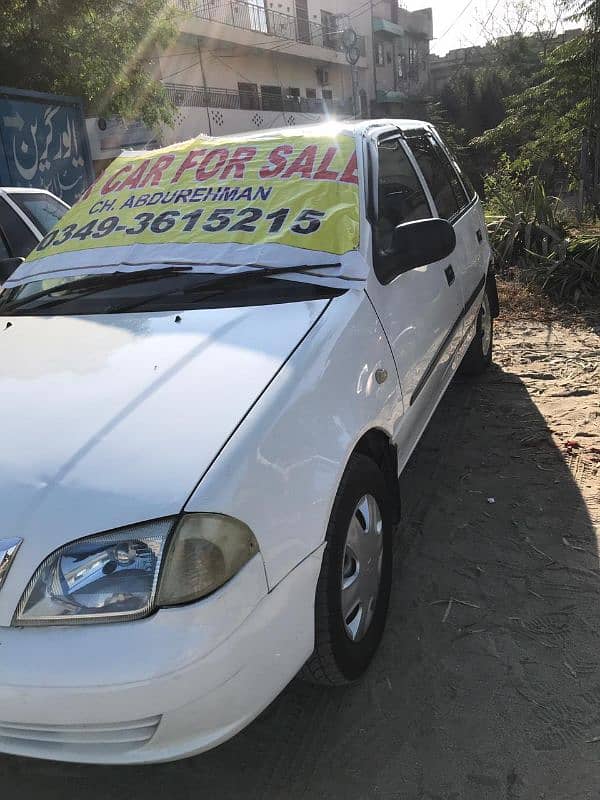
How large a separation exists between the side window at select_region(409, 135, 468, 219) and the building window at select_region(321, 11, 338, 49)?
32.4 m

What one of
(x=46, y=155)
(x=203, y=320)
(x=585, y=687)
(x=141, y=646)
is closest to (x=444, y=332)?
(x=203, y=320)

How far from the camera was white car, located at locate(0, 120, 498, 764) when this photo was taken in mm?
1609

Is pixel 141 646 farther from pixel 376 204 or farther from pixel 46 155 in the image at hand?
pixel 46 155

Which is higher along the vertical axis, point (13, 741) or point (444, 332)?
point (444, 332)

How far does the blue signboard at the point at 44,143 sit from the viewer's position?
32.3 ft

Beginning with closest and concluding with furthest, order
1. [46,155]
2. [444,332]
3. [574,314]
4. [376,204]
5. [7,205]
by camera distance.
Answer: [376,204], [444,332], [7,205], [574,314], [46,155]

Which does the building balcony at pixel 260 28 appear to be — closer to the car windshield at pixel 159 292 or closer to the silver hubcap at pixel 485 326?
the silver hubcap at pixel 485 326

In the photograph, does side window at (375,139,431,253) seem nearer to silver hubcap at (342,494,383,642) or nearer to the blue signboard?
silver hubcap at (342,494,383,642)

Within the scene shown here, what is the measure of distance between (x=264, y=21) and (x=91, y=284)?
2980 cm

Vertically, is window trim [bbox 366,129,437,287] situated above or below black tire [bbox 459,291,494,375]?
above

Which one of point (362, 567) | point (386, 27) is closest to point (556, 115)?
point (362, 567)

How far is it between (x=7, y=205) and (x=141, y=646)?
4.58 m

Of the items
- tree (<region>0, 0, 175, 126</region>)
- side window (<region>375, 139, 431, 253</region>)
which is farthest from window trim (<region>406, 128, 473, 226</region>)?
tree (<region>0, 0, 175, 126</region>)

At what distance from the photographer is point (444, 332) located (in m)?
3.40
